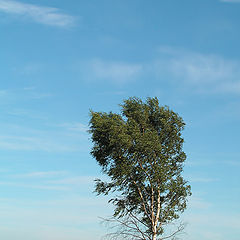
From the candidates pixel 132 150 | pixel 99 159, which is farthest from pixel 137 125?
pixel 99 159

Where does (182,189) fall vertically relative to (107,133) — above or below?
below

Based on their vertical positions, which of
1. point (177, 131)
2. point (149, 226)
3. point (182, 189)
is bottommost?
point (149, 226)

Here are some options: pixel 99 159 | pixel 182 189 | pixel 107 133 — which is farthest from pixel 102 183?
pixel 182 189

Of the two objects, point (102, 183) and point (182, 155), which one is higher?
point (182, 155)

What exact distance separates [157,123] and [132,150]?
476 cm

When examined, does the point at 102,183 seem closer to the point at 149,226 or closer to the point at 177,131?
the point at 149,226

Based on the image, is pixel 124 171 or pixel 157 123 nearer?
pixel 124 171

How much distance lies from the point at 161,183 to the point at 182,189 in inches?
99.3

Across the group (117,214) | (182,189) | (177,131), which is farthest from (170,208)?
(177,131)

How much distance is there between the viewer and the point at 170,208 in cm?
4406

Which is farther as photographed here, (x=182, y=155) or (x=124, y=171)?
(x=182, y=155)

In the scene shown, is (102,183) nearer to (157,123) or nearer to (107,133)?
(107,133)

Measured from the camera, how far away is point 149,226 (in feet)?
143

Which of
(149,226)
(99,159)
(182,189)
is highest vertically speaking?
(99,159)
